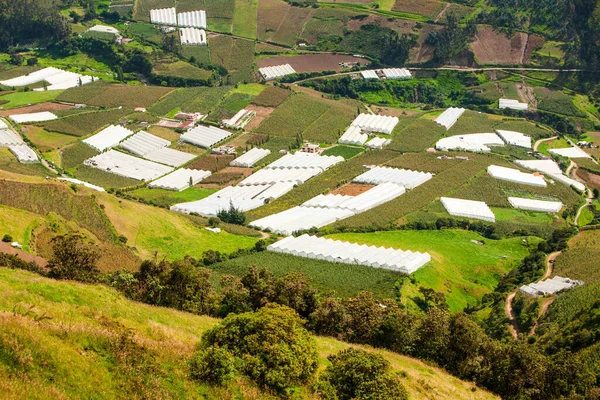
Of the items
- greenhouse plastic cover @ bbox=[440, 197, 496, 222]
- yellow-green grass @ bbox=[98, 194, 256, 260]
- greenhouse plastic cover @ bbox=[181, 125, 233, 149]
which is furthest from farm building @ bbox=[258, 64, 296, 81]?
yellow-green grass @ bbox=[98, 194, 256, 260]

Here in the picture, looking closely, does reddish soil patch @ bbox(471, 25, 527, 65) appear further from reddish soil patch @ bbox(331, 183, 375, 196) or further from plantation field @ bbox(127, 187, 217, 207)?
plantation field @ bbox(127, 187, 217, 207)

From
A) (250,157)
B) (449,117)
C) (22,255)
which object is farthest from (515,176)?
(22,255)

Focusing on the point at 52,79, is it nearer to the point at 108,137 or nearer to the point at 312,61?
the point at 108,137

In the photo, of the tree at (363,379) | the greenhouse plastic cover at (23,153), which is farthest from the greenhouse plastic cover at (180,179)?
the tree at (363,379)

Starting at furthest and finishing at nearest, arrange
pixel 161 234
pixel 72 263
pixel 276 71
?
pixel 276 71 < pixel 161 234 < pixel 72 263

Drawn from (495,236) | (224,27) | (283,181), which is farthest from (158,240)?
(224,27)

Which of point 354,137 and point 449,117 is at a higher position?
point 449,117

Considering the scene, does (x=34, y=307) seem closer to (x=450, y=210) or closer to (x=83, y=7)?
(x=450, y=210)
